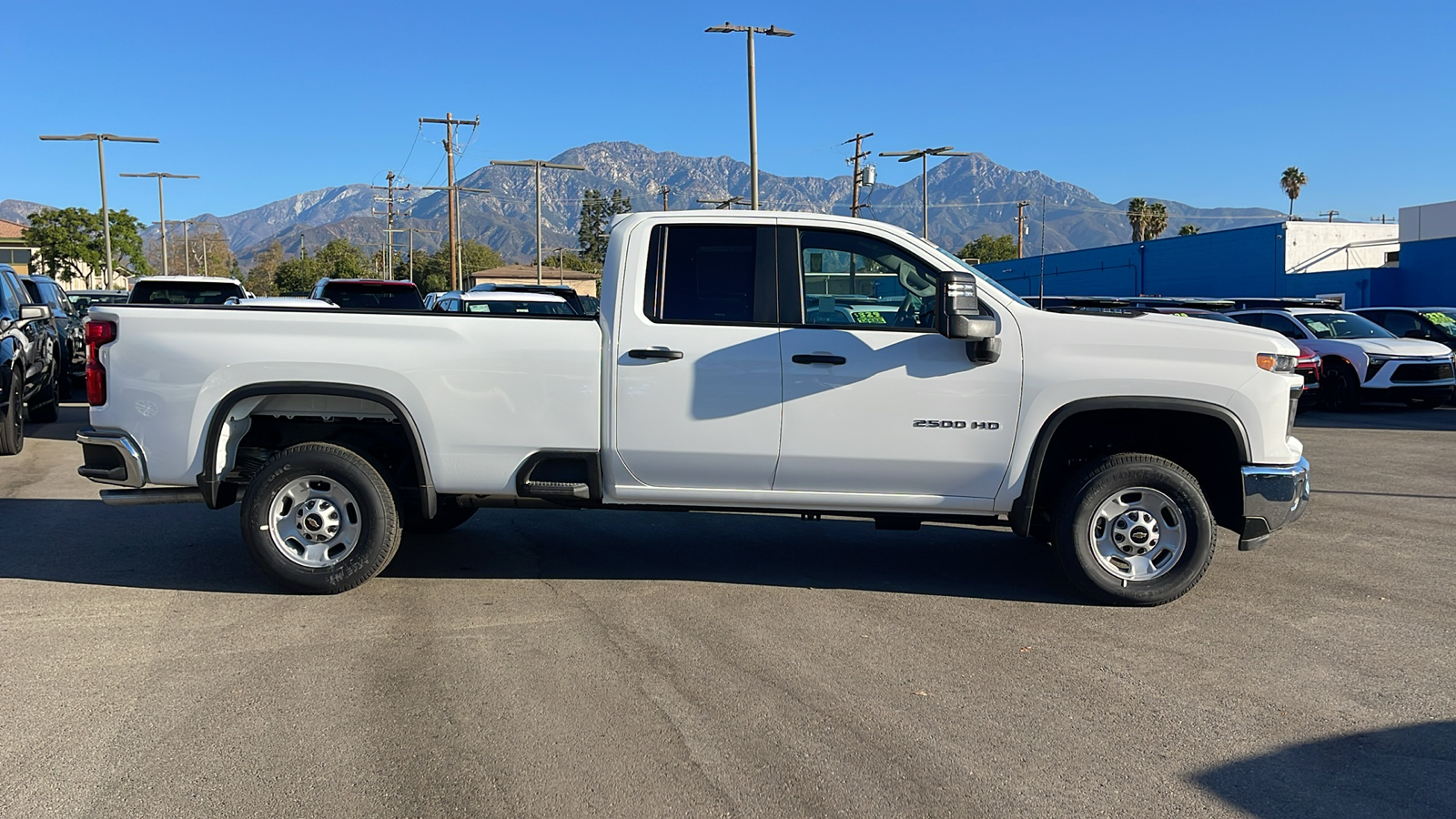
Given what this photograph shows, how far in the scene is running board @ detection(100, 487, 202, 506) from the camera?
6.17m

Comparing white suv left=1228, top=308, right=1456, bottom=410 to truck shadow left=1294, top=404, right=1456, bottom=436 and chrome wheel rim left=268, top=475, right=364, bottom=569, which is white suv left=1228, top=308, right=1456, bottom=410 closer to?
truck shadow left=1294, top=404, right=1456, bottom=436

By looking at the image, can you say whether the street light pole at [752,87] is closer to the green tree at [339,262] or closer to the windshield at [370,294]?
the windshield at [370,294]

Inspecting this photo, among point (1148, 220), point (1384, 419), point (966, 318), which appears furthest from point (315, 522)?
point (1148, 220)

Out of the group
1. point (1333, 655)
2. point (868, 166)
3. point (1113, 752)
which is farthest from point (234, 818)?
point (868, 166)

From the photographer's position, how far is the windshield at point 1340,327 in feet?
61.7

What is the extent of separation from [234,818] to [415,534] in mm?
4358

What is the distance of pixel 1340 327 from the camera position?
19.0m

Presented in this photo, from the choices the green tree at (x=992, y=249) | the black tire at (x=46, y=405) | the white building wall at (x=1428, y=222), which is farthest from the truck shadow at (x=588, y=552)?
the green tree at (x=992, y=249)

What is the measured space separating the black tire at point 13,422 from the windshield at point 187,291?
374 centimetres

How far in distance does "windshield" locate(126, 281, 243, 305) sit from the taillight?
32.1ft

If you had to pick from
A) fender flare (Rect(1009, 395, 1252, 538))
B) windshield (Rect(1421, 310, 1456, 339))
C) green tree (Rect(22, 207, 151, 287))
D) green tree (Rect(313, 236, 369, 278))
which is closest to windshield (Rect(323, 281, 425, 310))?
fender flare (Rect(1009, 395, 1252, 538))

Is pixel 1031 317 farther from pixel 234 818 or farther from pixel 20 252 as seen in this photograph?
pixel 20 252

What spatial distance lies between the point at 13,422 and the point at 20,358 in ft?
2.60

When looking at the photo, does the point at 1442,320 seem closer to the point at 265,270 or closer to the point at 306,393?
the point at 306,393
